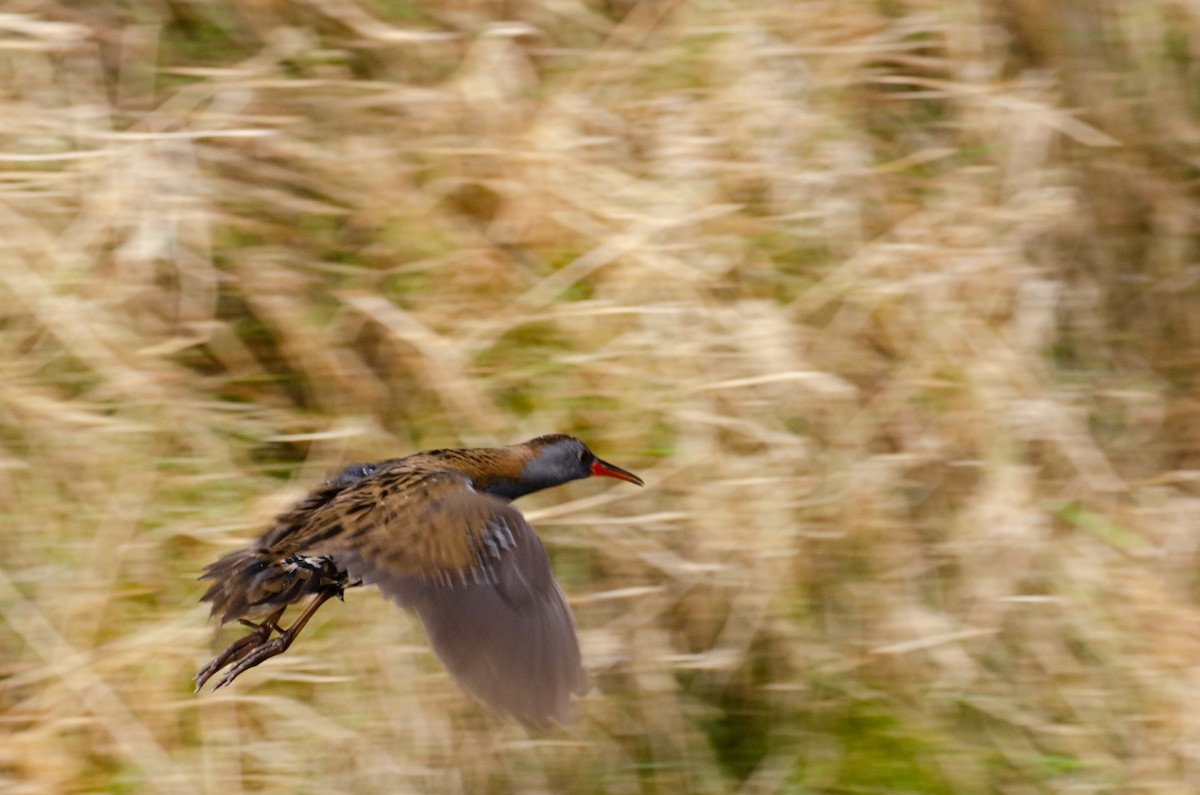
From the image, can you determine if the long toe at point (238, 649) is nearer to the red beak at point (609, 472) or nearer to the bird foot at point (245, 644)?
the bird foot at point (245, 644)

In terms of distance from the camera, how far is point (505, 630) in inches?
106

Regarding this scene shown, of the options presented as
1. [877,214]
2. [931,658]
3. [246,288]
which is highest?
→ [877,214]

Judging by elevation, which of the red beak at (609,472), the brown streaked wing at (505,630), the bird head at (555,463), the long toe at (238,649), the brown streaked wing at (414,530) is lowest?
the long toe at (238,649)

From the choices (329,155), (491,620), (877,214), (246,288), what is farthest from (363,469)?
(877,214)

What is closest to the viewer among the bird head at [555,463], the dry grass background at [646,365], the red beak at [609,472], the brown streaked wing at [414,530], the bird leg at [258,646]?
the brown streaked wing at [414,530]

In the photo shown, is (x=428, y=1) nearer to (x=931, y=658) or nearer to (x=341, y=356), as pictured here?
(x=341, y=356)

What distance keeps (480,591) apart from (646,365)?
135 cm

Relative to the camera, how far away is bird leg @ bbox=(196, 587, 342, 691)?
294cm

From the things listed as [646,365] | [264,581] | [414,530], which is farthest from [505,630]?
[646,365]

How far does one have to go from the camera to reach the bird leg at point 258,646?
2.94 m

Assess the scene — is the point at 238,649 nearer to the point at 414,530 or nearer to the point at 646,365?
the point at 414,530

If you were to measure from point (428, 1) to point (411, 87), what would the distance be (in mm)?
323

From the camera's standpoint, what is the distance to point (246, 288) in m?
4.07

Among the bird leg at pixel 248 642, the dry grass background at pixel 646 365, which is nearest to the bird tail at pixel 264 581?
the bird leg at pixel 248 642
